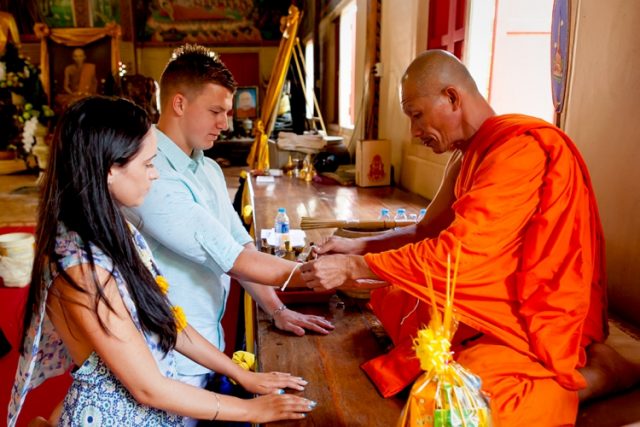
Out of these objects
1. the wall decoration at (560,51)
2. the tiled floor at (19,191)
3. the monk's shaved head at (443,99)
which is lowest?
the tiled floor at (19,191)

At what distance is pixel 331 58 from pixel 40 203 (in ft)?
22.8

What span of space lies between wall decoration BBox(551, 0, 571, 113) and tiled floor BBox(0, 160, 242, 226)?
4.35 m

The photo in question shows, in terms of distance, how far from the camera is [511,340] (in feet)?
3.92

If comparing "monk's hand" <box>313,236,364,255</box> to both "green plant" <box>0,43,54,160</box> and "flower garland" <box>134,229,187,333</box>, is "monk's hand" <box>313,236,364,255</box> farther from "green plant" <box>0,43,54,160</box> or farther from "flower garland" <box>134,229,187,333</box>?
"green plant" <box>0,43,54,160</box>

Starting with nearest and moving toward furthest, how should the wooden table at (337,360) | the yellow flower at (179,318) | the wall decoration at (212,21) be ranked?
1. the wooden table at (337,360)
2. the yellow flower at (179,318)
3. the wall decoration at (212,21)

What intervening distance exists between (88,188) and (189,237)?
0.40 meters

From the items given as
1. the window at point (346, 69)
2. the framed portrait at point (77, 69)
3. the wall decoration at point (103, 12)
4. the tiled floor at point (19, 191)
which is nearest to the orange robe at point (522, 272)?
the tiled floor at point (19, 191)

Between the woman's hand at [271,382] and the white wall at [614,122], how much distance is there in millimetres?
1170

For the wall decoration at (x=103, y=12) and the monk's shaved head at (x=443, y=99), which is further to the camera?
the wall decoration at (x=103, y=12)

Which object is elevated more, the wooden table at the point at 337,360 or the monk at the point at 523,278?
the monk at the point at 523,278

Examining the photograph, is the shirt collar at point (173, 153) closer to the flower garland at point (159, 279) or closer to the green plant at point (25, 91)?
the flower garland at point (159, 279)

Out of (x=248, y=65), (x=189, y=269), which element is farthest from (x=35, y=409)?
(x=248, y=65)

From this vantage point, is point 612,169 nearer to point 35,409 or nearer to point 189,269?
point 189,269

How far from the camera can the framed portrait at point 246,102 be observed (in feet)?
39.9
